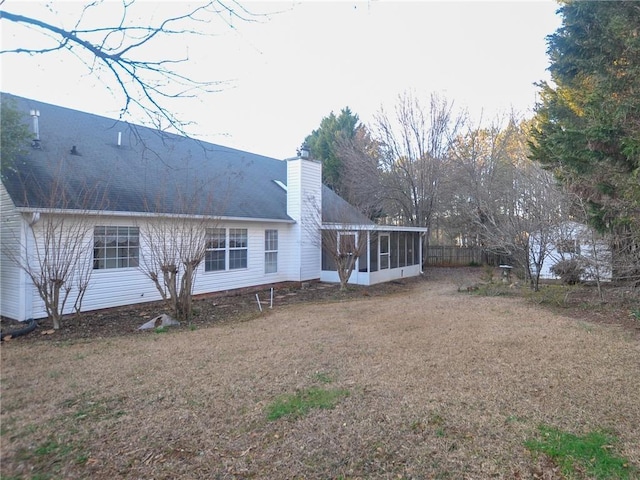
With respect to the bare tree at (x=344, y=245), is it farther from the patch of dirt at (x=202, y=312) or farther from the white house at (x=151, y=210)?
the patch of dirt at (x=202, y=312)

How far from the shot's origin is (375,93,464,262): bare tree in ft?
68.9

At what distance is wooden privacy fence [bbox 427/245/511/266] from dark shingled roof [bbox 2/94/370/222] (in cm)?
1020

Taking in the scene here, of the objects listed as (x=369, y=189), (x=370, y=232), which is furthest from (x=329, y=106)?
(x=370, y=232)

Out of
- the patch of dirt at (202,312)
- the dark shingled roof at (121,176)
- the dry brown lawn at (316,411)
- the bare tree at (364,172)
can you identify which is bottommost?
the patch of dirt at (202,312)

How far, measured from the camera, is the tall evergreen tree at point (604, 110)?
6.26 m

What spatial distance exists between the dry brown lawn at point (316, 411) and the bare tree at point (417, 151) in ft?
50.0

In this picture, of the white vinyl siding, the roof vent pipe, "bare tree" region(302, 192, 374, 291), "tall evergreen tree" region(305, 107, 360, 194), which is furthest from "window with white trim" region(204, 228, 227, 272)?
A: "tall evergreen tree" region(305, 107, 360, 194)

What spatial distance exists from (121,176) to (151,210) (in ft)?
4.66

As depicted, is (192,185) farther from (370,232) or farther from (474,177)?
(474,177)

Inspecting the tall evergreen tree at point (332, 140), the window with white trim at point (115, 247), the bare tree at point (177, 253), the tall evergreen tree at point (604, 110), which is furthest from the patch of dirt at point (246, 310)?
the tall evergreen tree at point (332, 140)

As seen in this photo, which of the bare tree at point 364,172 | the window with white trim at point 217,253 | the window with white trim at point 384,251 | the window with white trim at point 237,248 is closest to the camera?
the window with white trim at point 217,253

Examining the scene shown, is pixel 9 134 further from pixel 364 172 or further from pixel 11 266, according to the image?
pixel 364 172

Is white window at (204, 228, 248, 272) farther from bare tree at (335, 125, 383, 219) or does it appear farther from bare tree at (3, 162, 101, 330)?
bare tree at (335, 125, 383, 219)

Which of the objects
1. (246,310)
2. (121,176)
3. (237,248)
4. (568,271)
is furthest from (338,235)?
(568,271)
